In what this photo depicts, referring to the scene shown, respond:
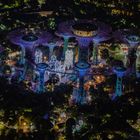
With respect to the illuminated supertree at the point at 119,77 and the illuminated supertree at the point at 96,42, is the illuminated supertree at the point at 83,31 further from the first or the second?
the illuminated supertree at the point at 119,77

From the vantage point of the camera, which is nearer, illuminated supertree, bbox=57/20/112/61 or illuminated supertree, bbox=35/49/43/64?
illuminated supertree, bbox=57/20/112/61

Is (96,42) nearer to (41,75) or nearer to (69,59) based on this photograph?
(69,59)

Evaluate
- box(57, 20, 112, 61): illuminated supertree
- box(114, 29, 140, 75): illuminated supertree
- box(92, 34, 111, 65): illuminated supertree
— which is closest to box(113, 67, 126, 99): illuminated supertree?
box(114, 29, 140, 75): illuminated supertree

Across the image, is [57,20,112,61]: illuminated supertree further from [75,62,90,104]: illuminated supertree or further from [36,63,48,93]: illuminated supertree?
[36,63,48,93]: illuminated supertree

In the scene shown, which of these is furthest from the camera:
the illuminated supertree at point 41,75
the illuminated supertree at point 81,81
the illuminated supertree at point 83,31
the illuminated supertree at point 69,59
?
the illuminated supertree at point 83,31

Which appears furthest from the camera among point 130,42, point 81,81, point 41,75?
point 130,42

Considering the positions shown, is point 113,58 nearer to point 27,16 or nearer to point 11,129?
point 27,16

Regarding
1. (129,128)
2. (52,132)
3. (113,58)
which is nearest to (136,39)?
(113,58)

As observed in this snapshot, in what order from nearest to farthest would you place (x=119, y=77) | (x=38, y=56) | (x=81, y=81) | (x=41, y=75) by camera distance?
(x=81, y=81)
(x=41, y=75)
(x=119, y=77)
(x=38, y=56)

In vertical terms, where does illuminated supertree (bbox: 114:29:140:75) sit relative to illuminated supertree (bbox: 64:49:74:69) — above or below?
above

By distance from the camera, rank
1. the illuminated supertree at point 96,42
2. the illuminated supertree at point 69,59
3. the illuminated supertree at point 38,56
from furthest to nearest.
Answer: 1. the illuminated supertree at point 96,42
2. the illuminated supertree at point 38,56
3. the illuminated supertree at point 69,59

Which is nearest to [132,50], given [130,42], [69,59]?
[130,42]

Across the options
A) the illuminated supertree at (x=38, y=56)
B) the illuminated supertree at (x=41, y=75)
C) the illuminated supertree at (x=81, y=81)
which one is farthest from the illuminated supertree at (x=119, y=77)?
the illuminated supertree at (x=38, y=56)
